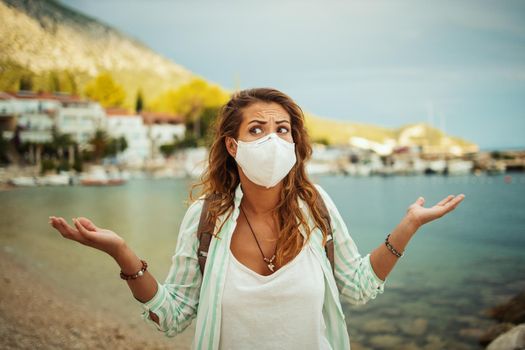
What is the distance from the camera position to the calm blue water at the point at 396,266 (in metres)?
7.15

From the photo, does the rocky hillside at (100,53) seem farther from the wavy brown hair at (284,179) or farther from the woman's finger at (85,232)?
the woman's finger at (85,232)

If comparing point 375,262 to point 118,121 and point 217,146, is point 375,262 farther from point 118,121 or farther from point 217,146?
point 118,121

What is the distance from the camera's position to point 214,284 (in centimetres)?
148

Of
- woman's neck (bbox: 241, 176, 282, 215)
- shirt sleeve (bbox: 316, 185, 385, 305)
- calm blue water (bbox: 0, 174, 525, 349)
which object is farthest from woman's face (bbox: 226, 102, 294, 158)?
calm blue water (bbox: 0, 174, 525, 349)

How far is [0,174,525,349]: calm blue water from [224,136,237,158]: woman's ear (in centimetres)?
518

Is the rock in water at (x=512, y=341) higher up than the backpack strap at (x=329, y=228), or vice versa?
the backpack strap at (x=329, y=228)

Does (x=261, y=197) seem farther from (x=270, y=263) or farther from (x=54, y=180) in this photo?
(x=54, y=180)

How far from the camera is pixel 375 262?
1.66m

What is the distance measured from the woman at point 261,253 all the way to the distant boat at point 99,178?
51684mm

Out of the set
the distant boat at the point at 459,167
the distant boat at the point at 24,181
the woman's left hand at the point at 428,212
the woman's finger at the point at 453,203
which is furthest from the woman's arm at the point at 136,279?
the distant boat at the point at 459,167

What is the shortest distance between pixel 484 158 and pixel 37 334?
321 ft

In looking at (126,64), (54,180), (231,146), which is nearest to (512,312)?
(231,146)

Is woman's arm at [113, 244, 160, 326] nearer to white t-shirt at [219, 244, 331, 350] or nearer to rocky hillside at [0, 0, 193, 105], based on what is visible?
white t-shirt at [219, 244, 331, 350]

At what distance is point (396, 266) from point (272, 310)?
1241 centimetres
